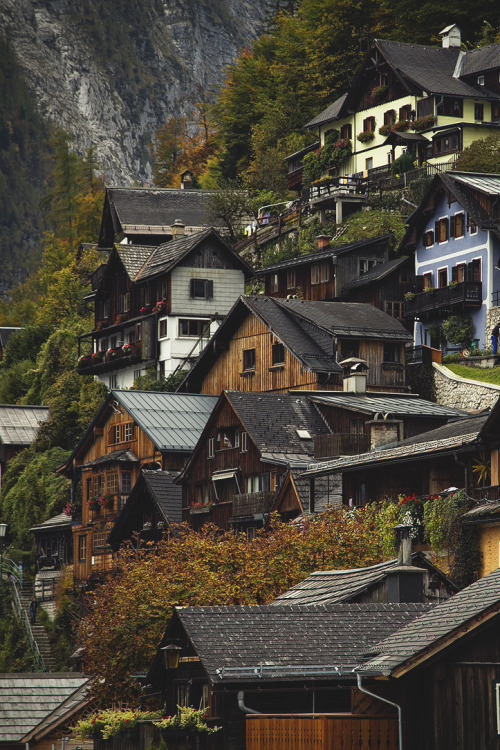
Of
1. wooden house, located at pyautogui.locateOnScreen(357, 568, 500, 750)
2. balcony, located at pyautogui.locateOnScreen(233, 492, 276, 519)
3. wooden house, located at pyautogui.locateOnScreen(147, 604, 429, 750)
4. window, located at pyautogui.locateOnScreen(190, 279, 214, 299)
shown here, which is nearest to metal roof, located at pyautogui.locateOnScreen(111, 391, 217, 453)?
balcony, located at pyautogui.locateOnScreen(233, 492, 276, 519)

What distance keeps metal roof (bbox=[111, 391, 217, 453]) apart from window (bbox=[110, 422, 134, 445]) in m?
0.95

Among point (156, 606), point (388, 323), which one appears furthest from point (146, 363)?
point (156, 606)

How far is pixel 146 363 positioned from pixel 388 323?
56.9 feet

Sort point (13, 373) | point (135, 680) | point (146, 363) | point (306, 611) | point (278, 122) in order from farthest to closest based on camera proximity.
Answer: point (278, 122) < point (13, 373) < point (146, 363) < point (135, 680) < point (306, 611)

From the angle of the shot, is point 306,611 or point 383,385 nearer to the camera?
point 306,611

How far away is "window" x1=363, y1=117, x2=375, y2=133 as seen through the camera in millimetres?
95625

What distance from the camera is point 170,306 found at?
266 feet

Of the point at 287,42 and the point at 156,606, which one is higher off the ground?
the point at 287,42

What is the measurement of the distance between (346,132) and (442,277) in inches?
1036

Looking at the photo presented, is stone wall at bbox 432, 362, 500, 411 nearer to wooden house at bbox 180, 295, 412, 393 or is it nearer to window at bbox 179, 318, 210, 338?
wooden house at bbox 180, 295, 412, 393

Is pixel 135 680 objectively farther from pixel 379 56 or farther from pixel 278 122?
pixel 278 122

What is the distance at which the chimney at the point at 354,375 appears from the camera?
6316 cm

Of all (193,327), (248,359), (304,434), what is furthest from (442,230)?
(304,434)

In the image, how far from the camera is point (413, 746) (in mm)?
25516
